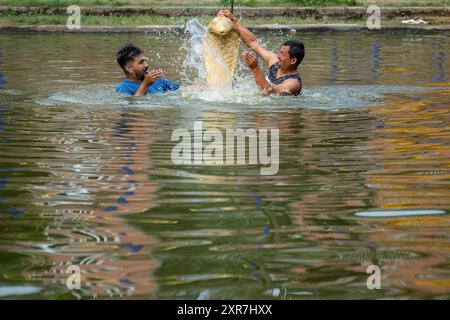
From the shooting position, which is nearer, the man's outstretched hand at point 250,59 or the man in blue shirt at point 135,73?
the man's outstretched hand at point 250,59

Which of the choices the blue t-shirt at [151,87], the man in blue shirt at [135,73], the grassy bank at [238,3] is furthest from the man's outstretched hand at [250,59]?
the grassy bank at [238,3]

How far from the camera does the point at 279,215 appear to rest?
4605 mm

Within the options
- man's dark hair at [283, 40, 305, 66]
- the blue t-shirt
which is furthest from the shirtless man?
A: the blue t-shirt

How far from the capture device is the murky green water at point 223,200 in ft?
12.2

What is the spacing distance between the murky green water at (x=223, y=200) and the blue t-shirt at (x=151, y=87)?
0.49ft

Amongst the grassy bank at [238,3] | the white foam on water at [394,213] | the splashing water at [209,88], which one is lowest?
the white foam on water at [394,213]

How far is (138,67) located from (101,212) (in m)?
4.91

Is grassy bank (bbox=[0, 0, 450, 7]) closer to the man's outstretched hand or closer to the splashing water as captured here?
the splashing water

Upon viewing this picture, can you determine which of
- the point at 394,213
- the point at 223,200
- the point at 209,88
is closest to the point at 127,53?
the point at 209,88

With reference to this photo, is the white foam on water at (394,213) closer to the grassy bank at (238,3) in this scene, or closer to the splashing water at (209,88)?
the splashing water at (209,88)

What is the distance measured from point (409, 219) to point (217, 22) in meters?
4.91

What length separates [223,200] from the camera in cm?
489
